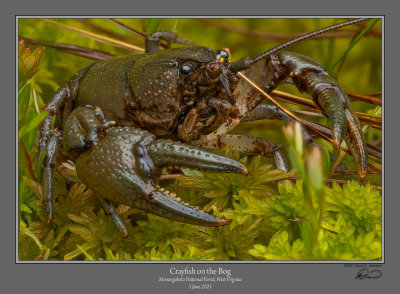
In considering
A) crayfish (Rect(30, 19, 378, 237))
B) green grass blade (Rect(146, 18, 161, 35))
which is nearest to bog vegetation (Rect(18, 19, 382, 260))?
crayfish (Rect(30, 19, 378, 237))

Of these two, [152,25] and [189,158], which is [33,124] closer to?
[189,158]

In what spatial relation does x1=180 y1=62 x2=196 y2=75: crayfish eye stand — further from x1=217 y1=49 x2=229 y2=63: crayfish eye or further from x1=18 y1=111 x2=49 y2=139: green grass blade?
x1=18 y1=111 x2=49 y2=139: green grass blade

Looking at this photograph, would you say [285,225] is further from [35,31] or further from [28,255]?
[35,31]

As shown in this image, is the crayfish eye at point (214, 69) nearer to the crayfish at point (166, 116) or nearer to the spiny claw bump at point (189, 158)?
the crayfish at point (166, 116)

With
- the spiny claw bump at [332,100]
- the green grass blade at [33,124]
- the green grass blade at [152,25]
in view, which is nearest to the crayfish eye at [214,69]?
the spiny claw bump at [332,100]
